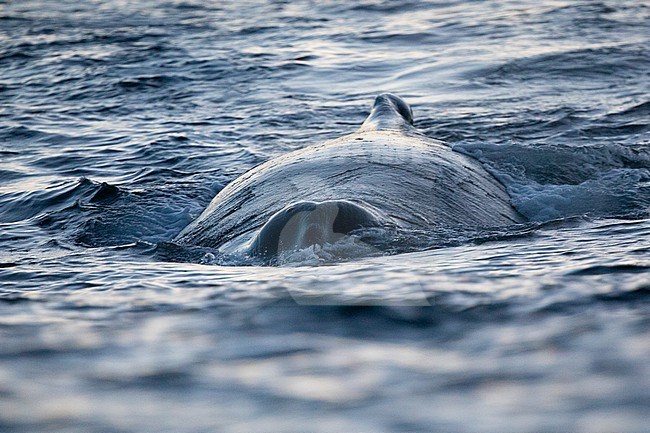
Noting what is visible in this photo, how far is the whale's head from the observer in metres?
9.28

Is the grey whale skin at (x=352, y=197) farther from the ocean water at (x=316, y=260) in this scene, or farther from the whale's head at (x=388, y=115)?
the whale's head at (x=388, y=115)

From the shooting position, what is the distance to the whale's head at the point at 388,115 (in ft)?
30.5

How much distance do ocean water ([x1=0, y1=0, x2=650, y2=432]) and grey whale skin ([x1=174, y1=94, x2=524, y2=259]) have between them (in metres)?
0.22

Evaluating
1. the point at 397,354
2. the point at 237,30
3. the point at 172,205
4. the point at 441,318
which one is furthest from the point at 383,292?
the point at 237,30

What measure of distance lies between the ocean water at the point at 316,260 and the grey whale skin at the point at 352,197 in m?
0.22

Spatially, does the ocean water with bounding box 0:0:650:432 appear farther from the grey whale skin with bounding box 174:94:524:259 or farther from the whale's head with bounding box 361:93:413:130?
the whale's head with bounding box 361:93:413:130

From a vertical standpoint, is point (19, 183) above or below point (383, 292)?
below

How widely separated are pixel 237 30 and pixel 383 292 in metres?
16.4

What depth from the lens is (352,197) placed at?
6.52m

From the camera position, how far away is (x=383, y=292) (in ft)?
16.3

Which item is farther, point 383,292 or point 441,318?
point 383,292

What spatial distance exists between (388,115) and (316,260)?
13.8ft

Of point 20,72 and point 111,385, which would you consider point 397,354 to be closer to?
point 111,385

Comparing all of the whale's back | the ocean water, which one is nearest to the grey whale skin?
the whale's back
